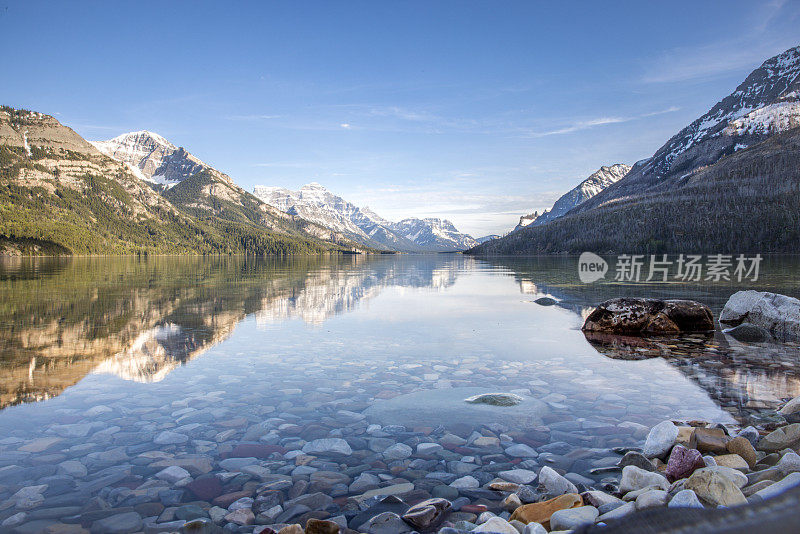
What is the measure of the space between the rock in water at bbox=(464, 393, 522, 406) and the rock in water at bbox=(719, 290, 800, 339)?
1421cm

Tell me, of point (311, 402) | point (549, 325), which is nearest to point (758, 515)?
point (311, 402)

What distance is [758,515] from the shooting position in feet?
5.88

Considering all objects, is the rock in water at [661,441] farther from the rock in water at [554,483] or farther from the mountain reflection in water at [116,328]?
the mountain reflection in water at [116,328]

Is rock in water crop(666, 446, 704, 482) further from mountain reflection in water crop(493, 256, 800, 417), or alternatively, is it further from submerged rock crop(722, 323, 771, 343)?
submerged rock crop(722, 323, 771, 343)

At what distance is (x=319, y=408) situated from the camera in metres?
9.38

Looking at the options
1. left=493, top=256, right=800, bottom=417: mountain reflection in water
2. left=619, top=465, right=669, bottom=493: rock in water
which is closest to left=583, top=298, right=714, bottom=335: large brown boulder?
left=493, top=256, right=800, bottom=417: mountain reflection in water

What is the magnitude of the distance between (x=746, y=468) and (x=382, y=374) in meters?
8.00

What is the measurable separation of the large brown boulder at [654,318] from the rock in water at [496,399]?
10537 mm

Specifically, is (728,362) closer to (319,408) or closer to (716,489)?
(716,489)

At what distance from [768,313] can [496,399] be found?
16074mm

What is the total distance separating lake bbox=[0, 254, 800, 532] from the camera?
20.4 ft

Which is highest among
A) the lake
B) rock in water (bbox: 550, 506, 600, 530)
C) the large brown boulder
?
the large brown boulder

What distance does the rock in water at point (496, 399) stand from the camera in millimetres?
9562

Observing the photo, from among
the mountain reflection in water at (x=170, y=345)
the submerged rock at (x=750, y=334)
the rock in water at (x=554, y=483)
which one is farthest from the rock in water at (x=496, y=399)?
the submerged rock at (x=750, y=334)
